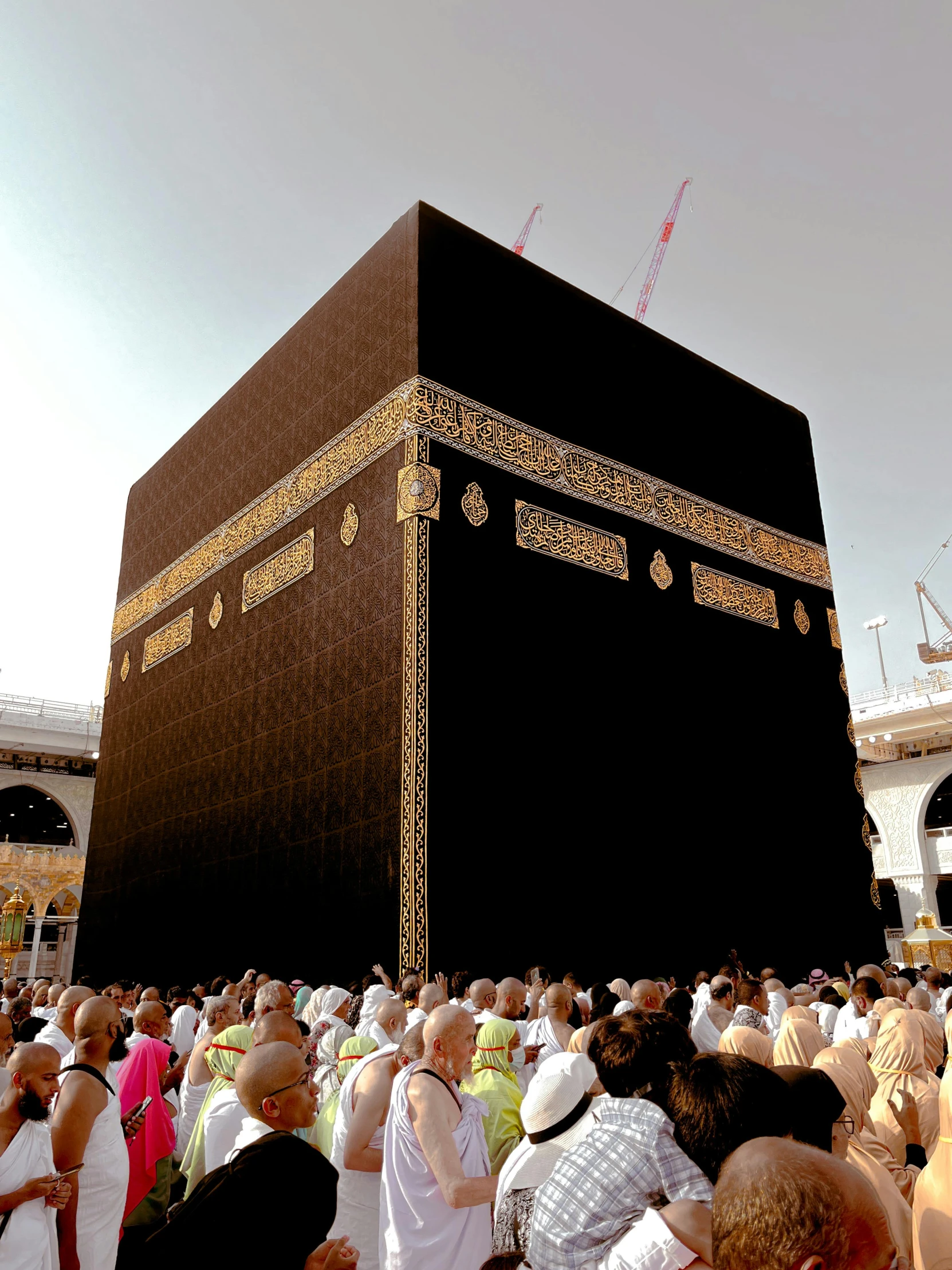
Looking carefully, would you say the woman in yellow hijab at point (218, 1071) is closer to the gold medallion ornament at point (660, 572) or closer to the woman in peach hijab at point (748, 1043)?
the woman in peach hijab at point (748, 1043)

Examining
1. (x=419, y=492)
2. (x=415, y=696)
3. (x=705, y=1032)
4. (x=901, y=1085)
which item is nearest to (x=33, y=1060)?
(x=901, y=1085)

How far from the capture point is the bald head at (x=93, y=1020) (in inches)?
87.6

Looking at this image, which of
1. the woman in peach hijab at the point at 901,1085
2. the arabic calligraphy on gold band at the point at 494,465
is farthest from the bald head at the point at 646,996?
the arabic calligraphy on gold band at the point at 494,465

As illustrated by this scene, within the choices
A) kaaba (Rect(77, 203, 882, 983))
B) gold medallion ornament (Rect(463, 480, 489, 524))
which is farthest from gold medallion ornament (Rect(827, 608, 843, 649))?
gold medallion ornament (Rect(463, 480, 489, 524))

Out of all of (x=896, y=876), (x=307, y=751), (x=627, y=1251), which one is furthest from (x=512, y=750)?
(x=896, y=876)

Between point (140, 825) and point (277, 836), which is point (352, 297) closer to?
point (277, 836)

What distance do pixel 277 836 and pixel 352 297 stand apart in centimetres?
485

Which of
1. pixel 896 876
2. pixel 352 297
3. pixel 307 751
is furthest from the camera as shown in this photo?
pixel 896 876

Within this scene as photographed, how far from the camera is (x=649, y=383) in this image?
9.67m

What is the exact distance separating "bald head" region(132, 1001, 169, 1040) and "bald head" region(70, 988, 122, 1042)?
3.40 ft

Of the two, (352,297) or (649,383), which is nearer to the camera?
(352,297)

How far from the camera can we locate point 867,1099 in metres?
1.90

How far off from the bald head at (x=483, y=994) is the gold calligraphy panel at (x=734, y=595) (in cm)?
596

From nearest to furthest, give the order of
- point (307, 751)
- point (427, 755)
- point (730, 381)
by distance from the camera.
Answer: point (427, 755) → point (307, 751) → point (730, 381)
